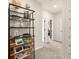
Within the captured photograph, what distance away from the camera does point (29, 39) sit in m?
3.38

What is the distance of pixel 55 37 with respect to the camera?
30.4 feet

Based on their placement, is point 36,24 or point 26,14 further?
point 36,24

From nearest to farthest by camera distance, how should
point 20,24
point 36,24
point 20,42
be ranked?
point 20,42
point 20,24
point 36,24
